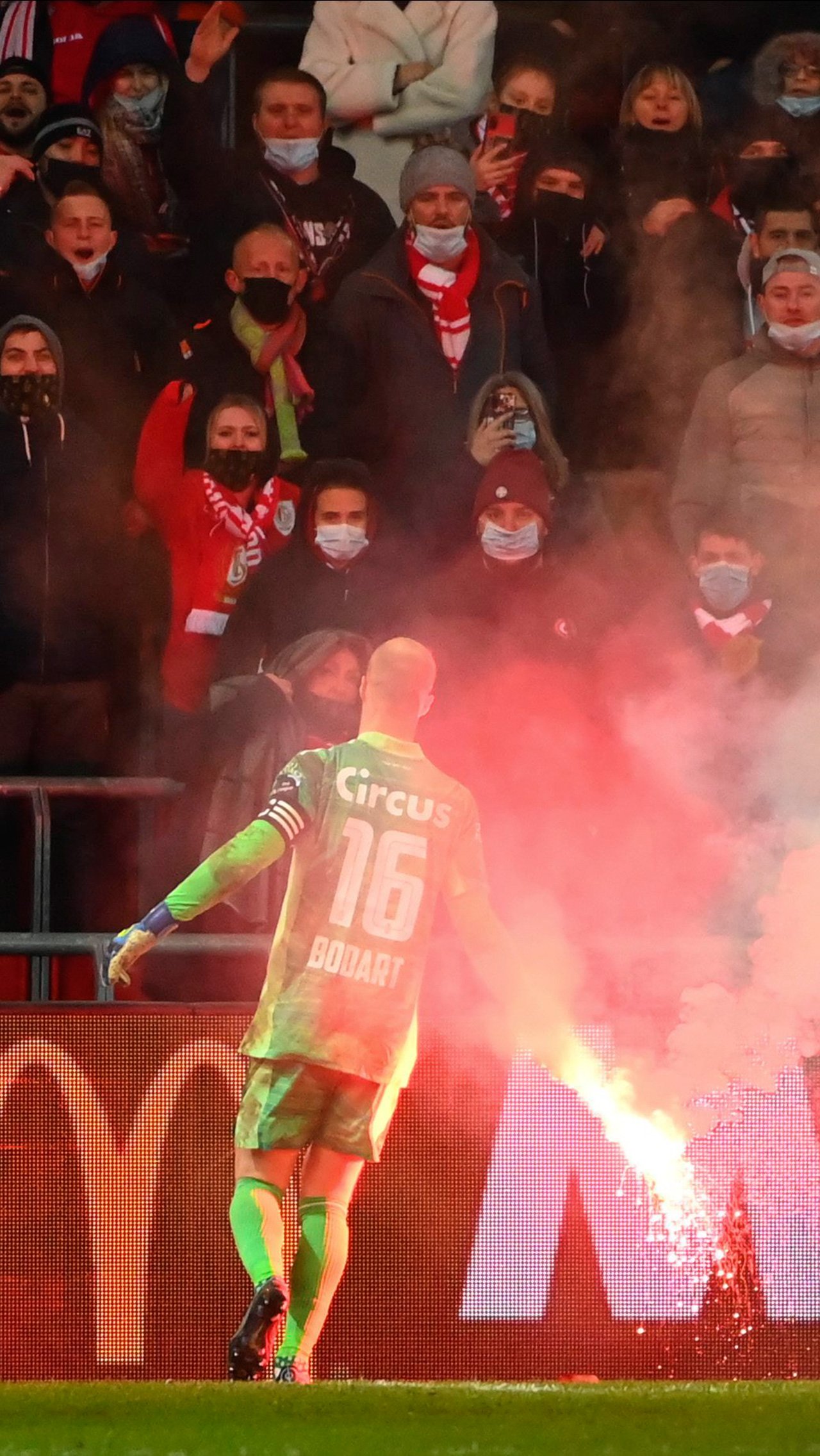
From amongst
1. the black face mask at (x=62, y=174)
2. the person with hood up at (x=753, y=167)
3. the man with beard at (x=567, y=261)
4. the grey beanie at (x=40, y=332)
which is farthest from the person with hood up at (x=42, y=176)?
the person with hood up at (x=753, y=167)

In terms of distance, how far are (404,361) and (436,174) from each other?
582 millimetres

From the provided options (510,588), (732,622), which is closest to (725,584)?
(732,622)

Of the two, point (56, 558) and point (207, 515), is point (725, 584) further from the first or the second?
point (56, 558)

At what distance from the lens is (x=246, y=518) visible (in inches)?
246

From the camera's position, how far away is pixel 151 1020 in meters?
4.65

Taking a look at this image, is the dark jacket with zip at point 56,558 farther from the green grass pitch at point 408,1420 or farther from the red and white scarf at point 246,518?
the green grass pitch at point 408,1420

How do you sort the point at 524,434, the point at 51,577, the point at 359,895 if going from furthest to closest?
the point at 524,434
the point at 51,577
the point at 359,895

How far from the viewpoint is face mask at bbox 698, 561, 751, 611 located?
6.16 metres

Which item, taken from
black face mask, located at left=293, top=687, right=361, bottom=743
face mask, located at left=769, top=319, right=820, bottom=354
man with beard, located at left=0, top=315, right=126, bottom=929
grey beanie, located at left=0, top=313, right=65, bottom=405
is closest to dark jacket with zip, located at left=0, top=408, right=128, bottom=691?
man with beard, located at left=0, top=315, right=126, bottom=929

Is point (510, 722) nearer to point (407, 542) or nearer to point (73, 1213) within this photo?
point (407, 542)

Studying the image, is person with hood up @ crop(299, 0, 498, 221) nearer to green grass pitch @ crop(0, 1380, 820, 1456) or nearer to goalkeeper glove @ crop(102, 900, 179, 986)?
goalkeeper glove @ crop(102, 900, 179, 986)

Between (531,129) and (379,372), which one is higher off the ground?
(531,129)

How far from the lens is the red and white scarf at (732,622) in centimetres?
614

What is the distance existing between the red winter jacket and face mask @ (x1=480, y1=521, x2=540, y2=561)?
597 mm
